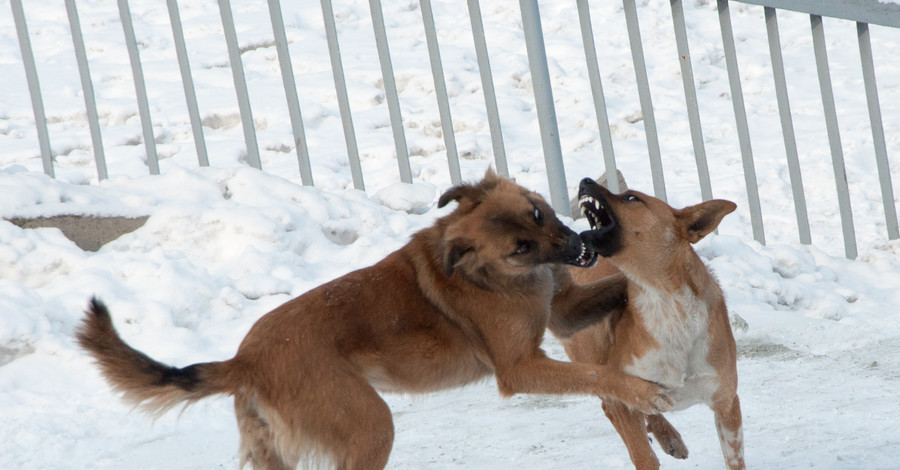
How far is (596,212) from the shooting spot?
435 centimetres

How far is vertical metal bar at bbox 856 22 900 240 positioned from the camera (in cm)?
845

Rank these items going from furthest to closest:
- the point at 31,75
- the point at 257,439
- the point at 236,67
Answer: the point at 236,67, the point at 31,75, the point at 257,439

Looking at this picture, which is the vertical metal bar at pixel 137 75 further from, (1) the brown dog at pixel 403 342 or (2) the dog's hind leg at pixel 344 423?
(2) the dog's hind leg at pixel 344 423

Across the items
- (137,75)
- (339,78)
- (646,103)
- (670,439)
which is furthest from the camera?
(646,103)

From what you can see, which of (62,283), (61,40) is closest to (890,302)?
(62,283)

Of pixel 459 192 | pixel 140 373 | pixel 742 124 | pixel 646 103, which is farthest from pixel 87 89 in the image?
pixel 742 124

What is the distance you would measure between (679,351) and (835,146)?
16.5ft

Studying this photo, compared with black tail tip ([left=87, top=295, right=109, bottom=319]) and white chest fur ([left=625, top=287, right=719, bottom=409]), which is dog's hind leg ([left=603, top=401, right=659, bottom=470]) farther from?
black tail tip ([left=87, top=295, right=109, bottom=319])

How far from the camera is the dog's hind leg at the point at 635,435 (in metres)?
4.11

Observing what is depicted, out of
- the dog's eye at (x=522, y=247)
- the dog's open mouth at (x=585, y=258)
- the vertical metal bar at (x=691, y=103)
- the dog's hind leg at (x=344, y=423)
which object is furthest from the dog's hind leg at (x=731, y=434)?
the vertical metal bar at (x=691, y=103)

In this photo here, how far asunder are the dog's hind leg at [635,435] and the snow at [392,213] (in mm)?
260

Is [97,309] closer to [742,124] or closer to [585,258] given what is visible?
[585,258]

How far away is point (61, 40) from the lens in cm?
1102

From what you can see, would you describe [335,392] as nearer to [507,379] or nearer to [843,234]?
[507,379]
